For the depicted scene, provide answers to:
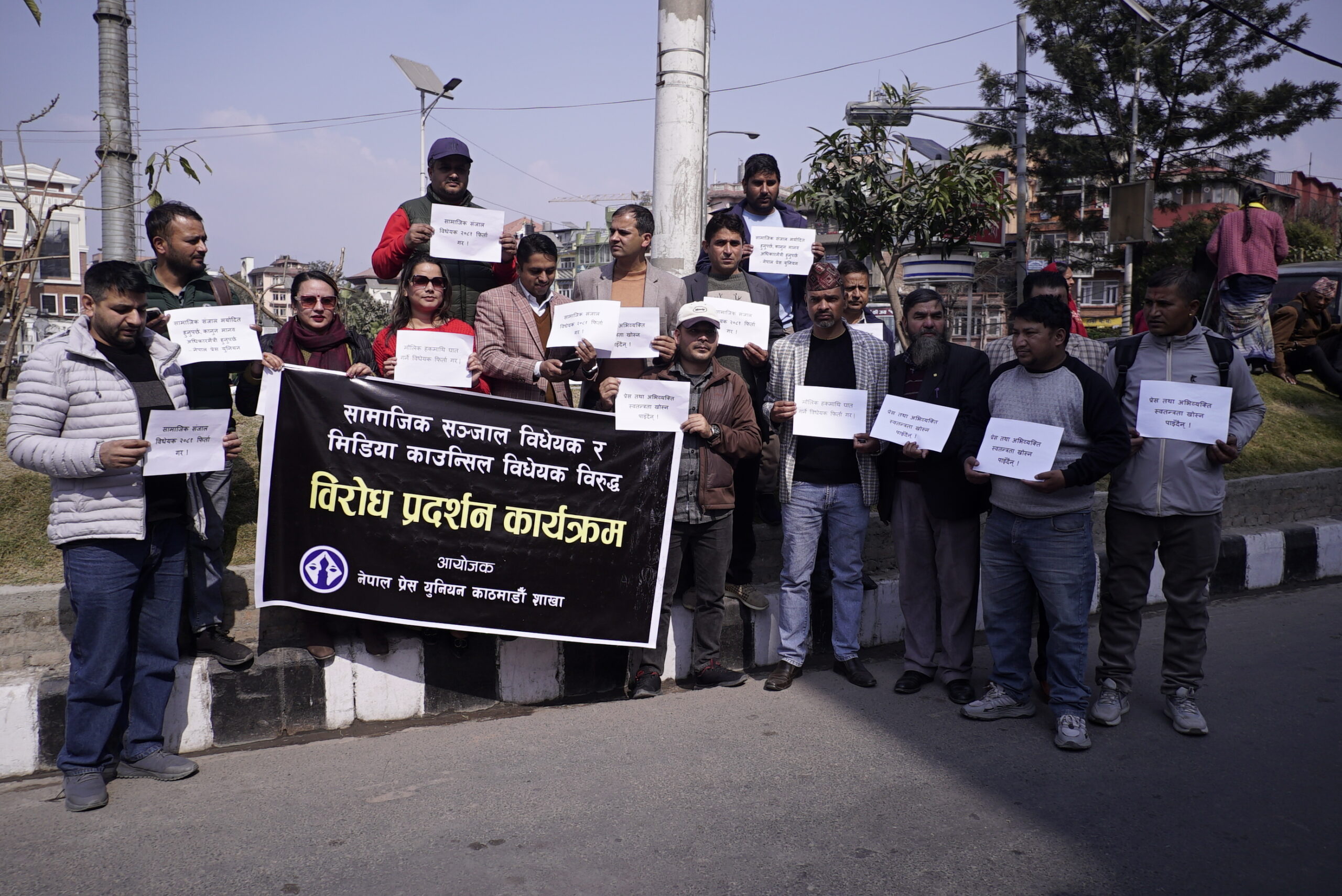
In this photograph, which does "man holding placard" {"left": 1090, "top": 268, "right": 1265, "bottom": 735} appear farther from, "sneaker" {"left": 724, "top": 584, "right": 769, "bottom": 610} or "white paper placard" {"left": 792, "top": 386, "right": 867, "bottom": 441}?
"sneaker" {"left": 724, "top": 584, "right": 769, "bottom": 610}

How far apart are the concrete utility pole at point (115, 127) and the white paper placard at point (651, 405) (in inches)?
255

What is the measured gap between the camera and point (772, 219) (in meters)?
6.04

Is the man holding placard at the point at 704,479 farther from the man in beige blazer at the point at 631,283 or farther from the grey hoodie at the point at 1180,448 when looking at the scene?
the grey hoodie at the point at 1180,448

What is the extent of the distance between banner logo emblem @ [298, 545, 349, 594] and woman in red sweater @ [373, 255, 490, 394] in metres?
0.91

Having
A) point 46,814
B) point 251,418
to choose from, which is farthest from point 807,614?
point 251,418

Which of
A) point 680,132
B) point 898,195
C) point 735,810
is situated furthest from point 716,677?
point 898,195

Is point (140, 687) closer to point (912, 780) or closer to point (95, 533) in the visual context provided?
point (95, 533)

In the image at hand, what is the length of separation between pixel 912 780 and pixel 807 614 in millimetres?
1365

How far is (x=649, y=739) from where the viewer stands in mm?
4461

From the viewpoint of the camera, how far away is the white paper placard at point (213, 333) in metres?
4.45

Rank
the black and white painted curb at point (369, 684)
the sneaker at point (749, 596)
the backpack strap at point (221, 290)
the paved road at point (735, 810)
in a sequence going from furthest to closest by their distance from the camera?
the sneaker at point (749, 596), the backpack strap at point (221, 290), the black and white painted curb at point (369, 684), the paved road at point (735, 810)

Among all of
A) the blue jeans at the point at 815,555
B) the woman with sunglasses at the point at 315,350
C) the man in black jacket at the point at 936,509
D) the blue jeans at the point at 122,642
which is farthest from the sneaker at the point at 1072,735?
the blue jeans at the point at 122,642

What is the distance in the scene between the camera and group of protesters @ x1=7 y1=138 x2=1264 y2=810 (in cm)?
391

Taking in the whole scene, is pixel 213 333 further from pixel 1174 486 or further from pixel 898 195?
pixel 898 195
